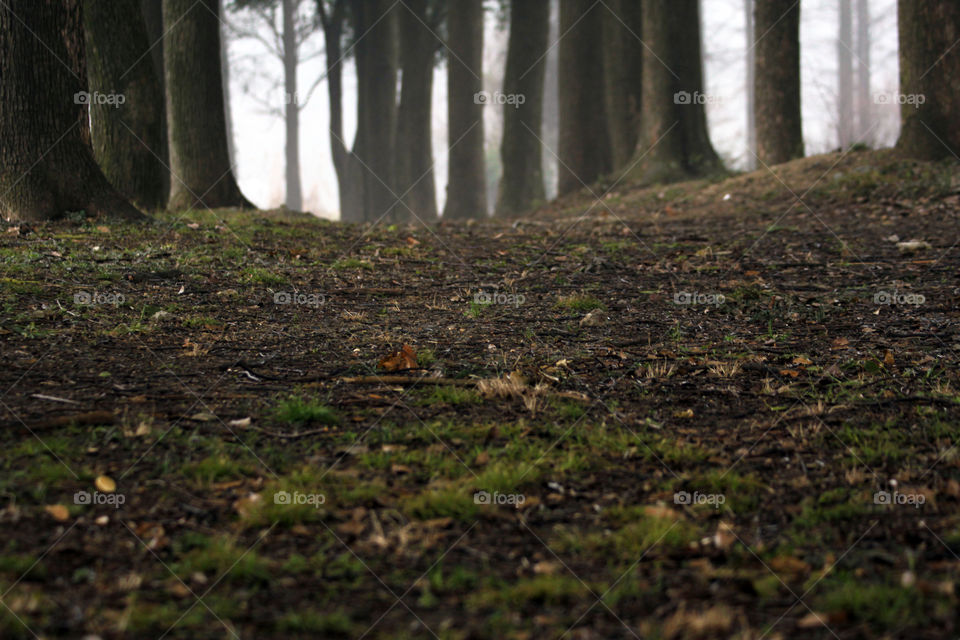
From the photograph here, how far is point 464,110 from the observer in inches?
771

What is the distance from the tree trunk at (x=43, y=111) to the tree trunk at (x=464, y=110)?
12.2 m

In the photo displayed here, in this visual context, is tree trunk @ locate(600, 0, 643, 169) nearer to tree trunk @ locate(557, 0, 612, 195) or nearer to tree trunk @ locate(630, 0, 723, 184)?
tree trunk @ locate(557, 0, 612, 195)

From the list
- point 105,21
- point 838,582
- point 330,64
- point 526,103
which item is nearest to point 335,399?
point 838,582

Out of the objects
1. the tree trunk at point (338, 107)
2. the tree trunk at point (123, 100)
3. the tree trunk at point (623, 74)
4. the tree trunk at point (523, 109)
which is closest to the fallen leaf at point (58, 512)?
the tree trunk at point (123, 100)

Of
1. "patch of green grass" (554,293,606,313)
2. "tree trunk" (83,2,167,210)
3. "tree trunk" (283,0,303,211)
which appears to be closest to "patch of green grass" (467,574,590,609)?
"patch of green grass" (554,293,606,313)

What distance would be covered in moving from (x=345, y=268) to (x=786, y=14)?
31.3 feet

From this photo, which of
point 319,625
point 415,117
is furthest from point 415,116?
point 319,625

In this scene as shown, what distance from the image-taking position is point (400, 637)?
95.1 inches

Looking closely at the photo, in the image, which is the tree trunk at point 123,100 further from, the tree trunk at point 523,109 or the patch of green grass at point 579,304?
the tree trunk at point 523,109

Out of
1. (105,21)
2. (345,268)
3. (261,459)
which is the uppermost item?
(105,21)

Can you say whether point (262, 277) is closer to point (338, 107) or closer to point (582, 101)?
point (582, 101)

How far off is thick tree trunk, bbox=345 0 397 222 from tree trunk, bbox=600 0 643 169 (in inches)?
283

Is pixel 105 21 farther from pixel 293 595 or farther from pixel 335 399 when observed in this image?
pixel 293 595

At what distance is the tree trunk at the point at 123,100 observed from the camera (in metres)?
9.67
